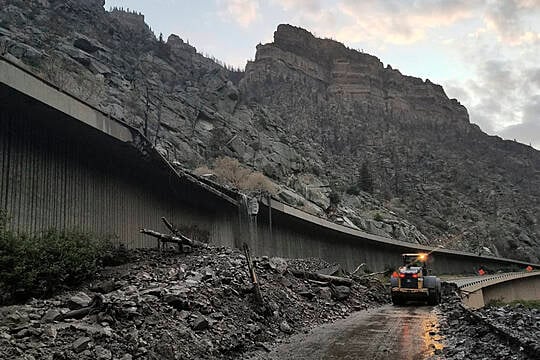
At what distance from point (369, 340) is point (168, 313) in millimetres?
5568

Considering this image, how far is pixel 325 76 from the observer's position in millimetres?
145500

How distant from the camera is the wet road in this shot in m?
11.0

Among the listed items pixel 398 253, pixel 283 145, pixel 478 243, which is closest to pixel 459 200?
pixel 478 243

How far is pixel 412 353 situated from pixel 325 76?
139829 mm

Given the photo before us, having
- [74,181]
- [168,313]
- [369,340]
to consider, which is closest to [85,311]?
[168,313]

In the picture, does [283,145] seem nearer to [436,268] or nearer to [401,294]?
[436,268]

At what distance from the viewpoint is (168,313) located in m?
10.9

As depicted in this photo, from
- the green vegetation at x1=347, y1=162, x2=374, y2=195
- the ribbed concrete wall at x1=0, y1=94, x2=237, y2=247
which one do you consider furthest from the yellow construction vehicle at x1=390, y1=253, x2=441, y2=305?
the green vegetation at x1=347, y1=162, x2=374, y2=195

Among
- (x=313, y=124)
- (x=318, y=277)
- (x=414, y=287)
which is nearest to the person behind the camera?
(x=318, y=277)

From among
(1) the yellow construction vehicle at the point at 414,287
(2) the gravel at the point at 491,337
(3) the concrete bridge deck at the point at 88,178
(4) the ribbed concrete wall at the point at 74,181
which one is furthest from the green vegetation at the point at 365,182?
(2) the gravel at the point at 491,337

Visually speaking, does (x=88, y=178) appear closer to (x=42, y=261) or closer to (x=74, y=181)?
(x=74, y=181)

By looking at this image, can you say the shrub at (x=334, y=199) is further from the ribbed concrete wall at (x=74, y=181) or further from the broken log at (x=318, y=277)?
the ribbed concrete wall at (x=74, y=181)

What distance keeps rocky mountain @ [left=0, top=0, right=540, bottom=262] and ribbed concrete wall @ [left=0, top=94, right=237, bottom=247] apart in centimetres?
1410

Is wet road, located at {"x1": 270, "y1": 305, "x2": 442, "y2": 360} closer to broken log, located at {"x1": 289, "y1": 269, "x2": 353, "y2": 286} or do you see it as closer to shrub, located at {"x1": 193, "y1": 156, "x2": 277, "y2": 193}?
broken log, located at {"x1": 289, "y1": 269, "x2": 353, "y2": 286}
